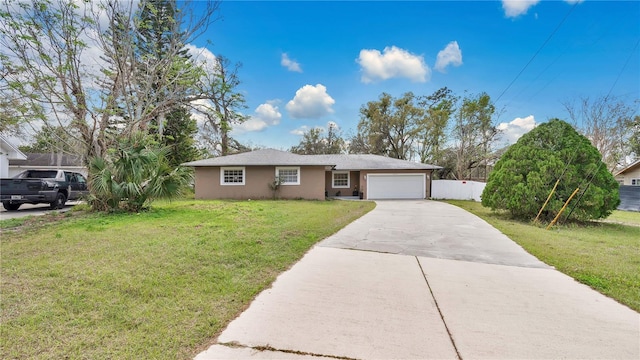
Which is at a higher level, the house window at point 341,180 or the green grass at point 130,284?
the house window at point 341,180

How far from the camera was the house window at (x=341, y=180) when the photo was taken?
19984 mm

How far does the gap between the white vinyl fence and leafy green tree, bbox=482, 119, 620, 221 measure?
8.61m

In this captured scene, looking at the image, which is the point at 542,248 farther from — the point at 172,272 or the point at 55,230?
the point at 55,230

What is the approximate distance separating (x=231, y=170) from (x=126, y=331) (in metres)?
14.7

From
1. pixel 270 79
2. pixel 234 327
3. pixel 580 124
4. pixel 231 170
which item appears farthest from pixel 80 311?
pixel 580 124

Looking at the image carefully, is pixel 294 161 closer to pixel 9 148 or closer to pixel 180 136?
pixel 180 136

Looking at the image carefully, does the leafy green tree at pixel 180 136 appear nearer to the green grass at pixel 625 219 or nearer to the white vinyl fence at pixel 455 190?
the white vinyl fence at pixel 455 190

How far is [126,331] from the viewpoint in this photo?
2.41m

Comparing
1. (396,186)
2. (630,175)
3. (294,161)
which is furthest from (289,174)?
(630,175)

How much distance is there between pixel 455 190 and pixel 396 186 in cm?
441

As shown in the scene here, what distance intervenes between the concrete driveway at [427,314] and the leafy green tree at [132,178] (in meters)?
Answer: 6.93

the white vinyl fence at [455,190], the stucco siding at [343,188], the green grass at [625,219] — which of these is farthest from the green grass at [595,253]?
the stucco siding at [343,188]

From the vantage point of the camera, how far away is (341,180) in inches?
790

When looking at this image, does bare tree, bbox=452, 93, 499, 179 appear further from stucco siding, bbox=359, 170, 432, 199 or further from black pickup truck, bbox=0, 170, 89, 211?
black pickup truck, bbox=0, 170, 89, 211
